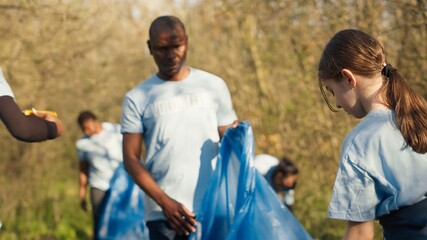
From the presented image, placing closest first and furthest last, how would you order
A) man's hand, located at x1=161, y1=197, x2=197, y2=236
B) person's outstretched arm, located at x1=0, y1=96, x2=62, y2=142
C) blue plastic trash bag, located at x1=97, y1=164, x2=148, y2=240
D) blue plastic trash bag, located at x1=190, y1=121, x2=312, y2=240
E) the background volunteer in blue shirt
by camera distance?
1. person's outstretched arm, located at x1=0, y1=96, x2=62, y2=142
2. blue plastic trash bag, located at x1=190, y1=121, x2=312, y2=240
3. man's hand, located at x1=161, y1=197, x2=197, y2=236
4. blue plastic trash bag, located at x1=97, y1=164, x2=148, y2=240
5. the background volunteer in blue shirt

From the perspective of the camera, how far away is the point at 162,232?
5309 mm

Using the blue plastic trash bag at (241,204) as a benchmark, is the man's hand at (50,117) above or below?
above

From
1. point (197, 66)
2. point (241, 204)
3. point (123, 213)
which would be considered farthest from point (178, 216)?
point (197, 66)

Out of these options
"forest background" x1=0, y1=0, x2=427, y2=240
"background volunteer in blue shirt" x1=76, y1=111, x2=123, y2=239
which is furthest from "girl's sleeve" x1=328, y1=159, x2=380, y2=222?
"background volunteer in blue shirt" x1=76, y1=111, x2=123, y2=239

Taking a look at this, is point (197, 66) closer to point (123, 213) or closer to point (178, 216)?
point (123, 213)

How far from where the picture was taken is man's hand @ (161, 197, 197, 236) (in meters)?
5.16

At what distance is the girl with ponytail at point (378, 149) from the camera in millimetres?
3342

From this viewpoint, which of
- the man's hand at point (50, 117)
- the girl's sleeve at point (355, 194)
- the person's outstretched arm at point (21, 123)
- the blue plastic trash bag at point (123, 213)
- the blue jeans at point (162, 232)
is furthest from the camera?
the blue plastic trash bag at point (123, 213)

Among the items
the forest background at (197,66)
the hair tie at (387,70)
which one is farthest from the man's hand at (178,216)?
the forest background at (197,66)

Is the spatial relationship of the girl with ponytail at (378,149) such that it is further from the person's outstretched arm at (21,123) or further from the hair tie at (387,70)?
the person's outstretched arm at (21,123)

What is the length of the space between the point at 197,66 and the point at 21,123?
31.0 feet

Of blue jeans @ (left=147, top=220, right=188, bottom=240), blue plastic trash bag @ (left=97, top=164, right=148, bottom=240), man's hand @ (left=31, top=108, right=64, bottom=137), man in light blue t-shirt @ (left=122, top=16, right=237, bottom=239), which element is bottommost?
blue plastic trash bag @ (left=97, top=164, right=148, bottom=240)

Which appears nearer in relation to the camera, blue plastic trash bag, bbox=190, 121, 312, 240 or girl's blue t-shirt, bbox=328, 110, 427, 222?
girl's blue t-shirt, bbox=328, 110, 427, 222

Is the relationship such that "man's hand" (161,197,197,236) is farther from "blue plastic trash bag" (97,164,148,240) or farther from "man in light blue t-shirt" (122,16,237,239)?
"blue plastic trash bag" (97,164,148,240)
